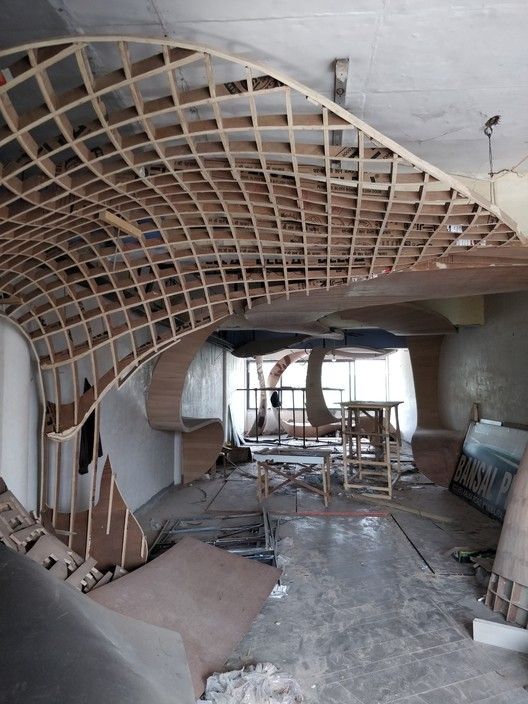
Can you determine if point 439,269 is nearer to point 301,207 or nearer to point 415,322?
point 301,207

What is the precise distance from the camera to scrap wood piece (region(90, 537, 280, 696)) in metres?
3.13

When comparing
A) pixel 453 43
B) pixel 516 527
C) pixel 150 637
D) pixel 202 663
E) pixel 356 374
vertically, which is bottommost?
pixel 202 663

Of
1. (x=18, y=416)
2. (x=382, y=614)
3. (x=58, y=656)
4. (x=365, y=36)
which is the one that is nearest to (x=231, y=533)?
(x=382, y=614)

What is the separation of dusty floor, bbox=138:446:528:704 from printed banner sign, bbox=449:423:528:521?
1.08ft

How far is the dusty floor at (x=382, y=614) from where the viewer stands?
275 centimetres

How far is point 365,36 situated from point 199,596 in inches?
159

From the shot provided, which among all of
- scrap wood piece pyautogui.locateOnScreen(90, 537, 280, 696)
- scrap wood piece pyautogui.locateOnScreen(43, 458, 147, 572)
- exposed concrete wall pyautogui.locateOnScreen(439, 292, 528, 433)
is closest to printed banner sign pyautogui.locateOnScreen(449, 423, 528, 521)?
exposed concrete wall pyautogui.locateOnScreen(439, 292, 528, 433)

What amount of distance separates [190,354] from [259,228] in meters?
3.69

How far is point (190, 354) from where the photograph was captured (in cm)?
650

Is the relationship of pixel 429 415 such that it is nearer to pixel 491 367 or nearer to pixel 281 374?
pixel 491 367

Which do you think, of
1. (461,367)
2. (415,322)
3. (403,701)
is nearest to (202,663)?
(403,701)

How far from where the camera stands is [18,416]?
11.7ft

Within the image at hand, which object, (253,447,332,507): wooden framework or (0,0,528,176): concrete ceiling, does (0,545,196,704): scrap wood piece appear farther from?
(253,447,332,507): wooden framework

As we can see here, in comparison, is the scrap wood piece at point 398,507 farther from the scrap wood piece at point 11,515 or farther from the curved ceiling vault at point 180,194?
the scrap wood piece at point 11,515
